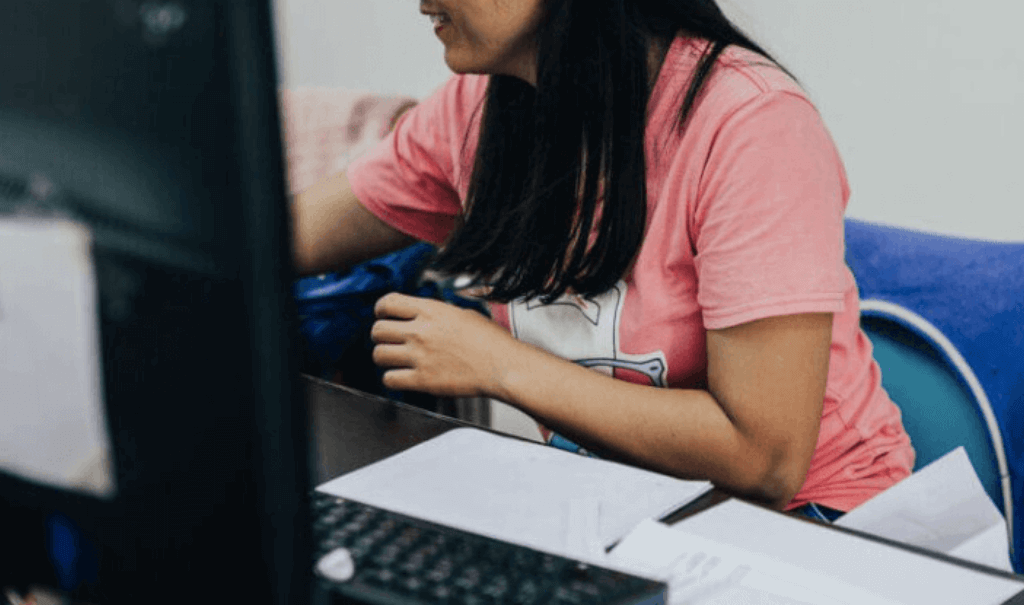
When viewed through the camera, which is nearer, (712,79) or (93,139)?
(93,139)

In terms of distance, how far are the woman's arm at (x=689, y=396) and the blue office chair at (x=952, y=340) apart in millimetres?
165

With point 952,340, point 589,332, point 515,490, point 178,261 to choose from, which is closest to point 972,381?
point 952,340

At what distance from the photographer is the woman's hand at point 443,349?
0.97 m

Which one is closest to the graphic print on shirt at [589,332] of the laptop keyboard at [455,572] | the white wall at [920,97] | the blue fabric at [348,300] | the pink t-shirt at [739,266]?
the pink t-shirt at [739,266]

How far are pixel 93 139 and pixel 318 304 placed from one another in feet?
4.28

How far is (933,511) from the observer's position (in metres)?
0.80

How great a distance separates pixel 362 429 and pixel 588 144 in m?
0.33

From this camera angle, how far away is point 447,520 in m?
0.70

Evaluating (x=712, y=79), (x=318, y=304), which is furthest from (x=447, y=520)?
(x=318, y=304)

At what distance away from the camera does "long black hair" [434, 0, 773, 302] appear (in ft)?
3.22

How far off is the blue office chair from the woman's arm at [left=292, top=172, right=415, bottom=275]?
544 millimetres

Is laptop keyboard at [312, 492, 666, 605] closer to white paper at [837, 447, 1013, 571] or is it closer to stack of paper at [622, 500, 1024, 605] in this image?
stack of paper at [622, 500, 1024, 605]

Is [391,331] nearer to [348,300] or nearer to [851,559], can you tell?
[851,559]

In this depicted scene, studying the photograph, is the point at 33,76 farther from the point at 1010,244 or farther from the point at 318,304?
the point at 318,304
